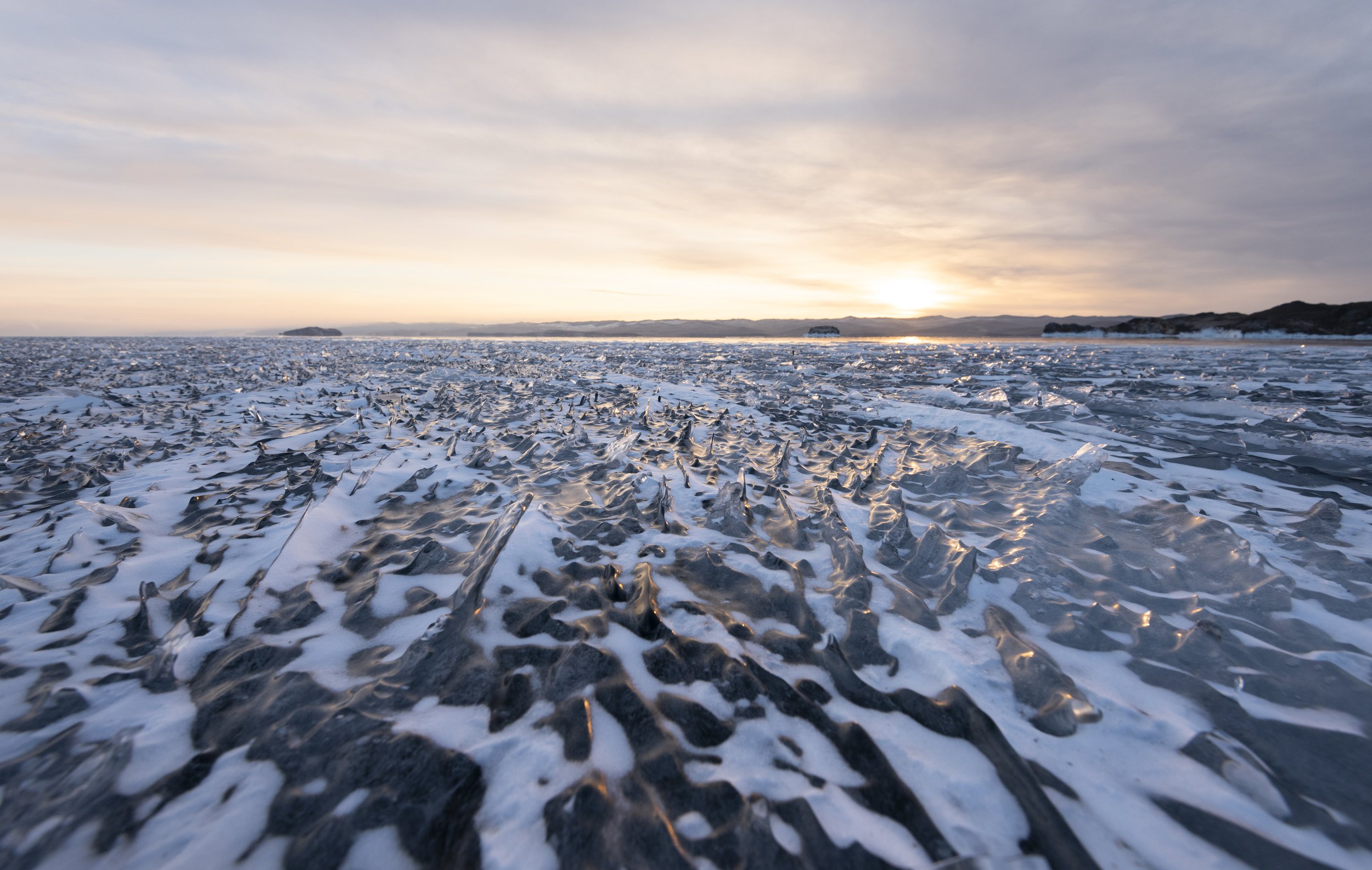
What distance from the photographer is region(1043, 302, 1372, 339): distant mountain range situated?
3662 centimetres

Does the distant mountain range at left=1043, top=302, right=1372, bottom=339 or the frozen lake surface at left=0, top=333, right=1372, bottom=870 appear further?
the distant mountain range at left=1043, top=302, right=1372, bottom=339

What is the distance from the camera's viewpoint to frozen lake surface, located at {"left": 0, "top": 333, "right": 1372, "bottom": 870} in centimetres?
167

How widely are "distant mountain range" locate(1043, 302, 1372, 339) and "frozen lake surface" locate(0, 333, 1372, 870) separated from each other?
5022 cm

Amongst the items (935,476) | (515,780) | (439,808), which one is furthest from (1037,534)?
(439,808)

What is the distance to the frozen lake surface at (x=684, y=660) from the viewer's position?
1670 millimetres

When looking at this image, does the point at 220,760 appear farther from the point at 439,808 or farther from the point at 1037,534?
the point at 1037,534

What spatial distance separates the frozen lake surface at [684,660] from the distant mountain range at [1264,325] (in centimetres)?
5022

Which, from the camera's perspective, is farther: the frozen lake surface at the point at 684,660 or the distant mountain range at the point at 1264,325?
the distant mountain range at the point at 1264,325

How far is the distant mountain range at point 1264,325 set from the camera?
120 feet

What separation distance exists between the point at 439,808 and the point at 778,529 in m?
2.80

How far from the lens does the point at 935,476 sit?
201 inches

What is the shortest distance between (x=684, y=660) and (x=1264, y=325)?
2479 inches

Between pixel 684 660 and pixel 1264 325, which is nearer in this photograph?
pixel 684 660

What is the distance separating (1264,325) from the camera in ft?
136
